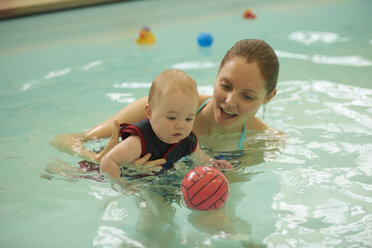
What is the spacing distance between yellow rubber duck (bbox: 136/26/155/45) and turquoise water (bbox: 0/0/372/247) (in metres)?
0.12

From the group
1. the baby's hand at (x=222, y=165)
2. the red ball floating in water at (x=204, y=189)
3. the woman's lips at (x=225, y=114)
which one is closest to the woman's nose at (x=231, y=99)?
the woman's lips at (x=225, y=114)

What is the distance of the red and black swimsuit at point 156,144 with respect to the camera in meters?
2.56

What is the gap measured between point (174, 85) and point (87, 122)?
192 centimetres

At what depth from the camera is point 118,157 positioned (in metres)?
2.44

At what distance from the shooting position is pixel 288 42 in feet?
21.6

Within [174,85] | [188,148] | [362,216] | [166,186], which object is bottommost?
[362,216]

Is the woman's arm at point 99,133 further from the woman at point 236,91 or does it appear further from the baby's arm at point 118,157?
the baby's arm at point 118,157

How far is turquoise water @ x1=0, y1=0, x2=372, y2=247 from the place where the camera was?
2.53 meters

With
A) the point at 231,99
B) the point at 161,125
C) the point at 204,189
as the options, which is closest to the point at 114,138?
the point at 161,125

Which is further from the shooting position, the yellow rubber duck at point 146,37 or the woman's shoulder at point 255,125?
the yellow rubber duck at point 146,37

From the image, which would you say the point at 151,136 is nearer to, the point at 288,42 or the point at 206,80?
the point at 206,80

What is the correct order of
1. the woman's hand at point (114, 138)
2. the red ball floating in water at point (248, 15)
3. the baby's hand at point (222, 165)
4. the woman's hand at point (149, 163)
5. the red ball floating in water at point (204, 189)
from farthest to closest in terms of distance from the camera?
the red ball floating in water at point (248, 15) → the baby's hand at point (222, 165) → the woman's hand at point (114, 138) → the woman's hand at point (149, 163) → the red ball floating in water at point (204, 189)

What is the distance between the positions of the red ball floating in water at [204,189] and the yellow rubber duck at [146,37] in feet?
14.8

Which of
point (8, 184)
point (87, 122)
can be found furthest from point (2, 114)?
point (8, 184)
